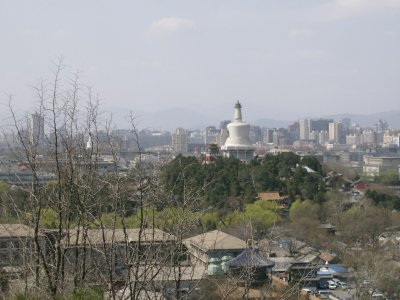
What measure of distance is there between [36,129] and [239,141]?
104 ft

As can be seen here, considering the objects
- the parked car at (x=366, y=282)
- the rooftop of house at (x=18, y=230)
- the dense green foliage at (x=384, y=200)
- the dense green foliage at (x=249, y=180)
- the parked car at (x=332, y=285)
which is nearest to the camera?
the rooftop of house at (x=18, y=230)

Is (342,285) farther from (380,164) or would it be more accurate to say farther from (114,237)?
(380,164)

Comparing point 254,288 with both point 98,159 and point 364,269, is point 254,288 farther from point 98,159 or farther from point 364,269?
point 98,159

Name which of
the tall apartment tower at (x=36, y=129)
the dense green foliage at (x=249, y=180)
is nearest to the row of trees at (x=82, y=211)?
the tall apartment tower at (x=36, y=129)

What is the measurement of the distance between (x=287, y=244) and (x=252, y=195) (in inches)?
204

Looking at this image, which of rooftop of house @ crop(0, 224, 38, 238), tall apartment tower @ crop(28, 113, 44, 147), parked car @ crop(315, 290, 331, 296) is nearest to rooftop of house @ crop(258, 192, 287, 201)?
parked car @ crop(315, 290, 331, 296)

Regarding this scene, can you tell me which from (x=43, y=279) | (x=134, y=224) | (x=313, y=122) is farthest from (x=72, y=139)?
(x=313, y=122)

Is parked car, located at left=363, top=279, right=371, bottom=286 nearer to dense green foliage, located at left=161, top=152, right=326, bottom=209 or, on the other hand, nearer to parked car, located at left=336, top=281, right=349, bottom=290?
parked car, located at left=336, top=281, right=349, bottom=290

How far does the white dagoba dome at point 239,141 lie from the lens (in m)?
35.3

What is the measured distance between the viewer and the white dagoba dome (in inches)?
1391

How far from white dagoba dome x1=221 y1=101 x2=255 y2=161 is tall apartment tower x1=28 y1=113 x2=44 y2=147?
101ft

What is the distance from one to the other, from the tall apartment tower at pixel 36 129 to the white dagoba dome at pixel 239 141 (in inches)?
1209

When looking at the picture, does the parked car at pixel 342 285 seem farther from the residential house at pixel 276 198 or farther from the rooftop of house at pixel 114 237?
the rooftop of house at pixel 114 237

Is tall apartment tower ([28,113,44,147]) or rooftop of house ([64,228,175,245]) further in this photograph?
tall apartment tower ([28,113,44,147])
